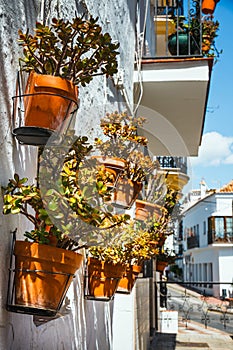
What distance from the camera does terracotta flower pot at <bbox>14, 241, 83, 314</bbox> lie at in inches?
68.3

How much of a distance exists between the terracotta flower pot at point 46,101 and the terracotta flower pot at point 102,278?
4.09 feet

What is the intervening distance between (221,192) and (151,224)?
28535 millimetres

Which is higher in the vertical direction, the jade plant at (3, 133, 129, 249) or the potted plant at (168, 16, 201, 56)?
the potted plant at (168, 16, 201, 56)

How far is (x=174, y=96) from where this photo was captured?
557 centimetres

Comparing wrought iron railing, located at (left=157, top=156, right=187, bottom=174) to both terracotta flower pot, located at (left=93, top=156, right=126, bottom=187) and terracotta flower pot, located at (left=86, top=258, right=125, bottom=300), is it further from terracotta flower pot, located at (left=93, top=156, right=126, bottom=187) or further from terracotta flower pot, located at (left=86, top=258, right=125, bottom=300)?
terracotta flower pot, located at (left=86, top=258, right=125, bottom=300)

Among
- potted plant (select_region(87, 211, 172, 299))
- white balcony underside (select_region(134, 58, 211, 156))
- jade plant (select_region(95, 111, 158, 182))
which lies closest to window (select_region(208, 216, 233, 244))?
white balcony underside (select_region(134, 58, 211, 156))

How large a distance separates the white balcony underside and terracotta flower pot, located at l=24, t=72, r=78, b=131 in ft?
11.1

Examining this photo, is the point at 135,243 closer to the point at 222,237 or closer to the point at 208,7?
the point at 208,7

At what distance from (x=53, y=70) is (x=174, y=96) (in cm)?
370

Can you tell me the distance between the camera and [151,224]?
4441 millimetres

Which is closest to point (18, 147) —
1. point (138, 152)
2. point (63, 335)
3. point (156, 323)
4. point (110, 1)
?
point (63, 335)

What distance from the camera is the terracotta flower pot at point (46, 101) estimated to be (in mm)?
1878

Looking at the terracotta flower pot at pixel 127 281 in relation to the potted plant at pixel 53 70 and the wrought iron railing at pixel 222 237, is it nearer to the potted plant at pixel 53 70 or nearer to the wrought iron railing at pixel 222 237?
the potted plant at pixel 53 70

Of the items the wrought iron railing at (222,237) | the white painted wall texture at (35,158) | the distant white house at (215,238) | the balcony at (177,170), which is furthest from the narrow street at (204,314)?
the white painted wall texture at (35,158)
